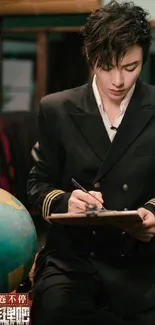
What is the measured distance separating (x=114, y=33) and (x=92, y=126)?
303 millimetres

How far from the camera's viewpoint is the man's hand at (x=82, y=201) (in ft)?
6.19

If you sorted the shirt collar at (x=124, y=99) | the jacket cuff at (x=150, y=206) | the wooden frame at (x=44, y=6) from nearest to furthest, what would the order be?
the jacket cuff at (x=150, y=206) < the shirt collar at (x=124, y=99) < the wooden frame at (x=44, y=6)

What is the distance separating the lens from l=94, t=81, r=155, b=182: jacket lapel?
2.04 metres

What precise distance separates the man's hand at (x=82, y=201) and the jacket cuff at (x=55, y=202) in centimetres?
6

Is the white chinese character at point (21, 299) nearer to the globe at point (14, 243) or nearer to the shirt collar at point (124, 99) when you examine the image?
the globe at point (14, 243)

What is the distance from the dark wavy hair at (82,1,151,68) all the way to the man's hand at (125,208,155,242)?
17.8 inches

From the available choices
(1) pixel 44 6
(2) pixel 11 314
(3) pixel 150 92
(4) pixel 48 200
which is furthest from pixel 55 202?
(1) pixel 44 6

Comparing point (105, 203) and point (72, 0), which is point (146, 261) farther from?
point (72, 0)

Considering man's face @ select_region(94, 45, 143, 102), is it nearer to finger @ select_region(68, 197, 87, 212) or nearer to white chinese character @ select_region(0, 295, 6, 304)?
finger @ select_region(68, 197, 87, 212)

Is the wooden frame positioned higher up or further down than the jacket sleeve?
higher up

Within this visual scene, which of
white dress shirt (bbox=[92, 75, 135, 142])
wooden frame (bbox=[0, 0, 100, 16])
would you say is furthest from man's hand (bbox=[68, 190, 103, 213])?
wooden frame (bbox=[0, 0, 100, 16])

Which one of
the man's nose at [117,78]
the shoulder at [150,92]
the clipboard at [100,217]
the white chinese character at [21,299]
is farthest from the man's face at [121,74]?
the white chinese character at [21,299]

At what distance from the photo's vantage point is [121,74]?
6.50 ft

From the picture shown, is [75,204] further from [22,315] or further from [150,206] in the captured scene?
[22,315]
